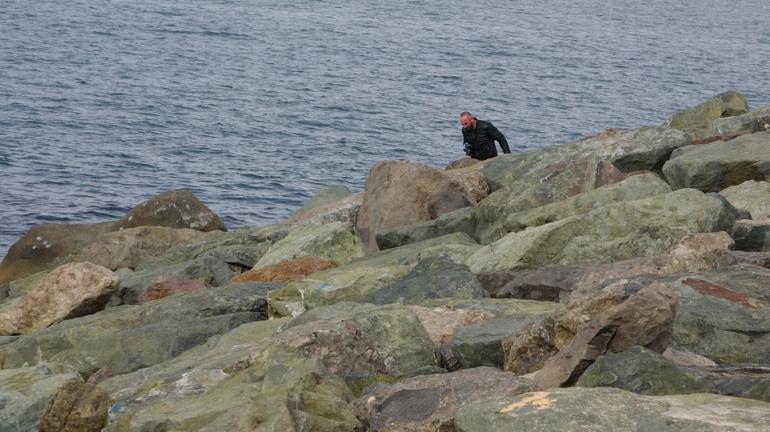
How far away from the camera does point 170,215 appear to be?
32.2 m

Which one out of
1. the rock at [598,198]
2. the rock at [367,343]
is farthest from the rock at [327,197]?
the rock at [367,343]

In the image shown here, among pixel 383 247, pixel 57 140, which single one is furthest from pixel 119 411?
pixel 57 140

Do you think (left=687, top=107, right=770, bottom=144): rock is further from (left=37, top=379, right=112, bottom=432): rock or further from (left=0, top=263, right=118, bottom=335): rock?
(left=37, top=379, right=112, bottom=432): rock

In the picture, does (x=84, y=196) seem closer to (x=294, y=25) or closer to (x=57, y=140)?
(x=57, y=140)

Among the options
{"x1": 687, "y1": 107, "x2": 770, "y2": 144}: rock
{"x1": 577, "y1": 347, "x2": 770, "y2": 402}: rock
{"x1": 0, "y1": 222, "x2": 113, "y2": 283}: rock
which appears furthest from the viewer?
{"x1": 0, "y1": 222, "x2": 113, "y2": 283}: rock

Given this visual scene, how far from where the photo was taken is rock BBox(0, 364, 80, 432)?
12578 mm

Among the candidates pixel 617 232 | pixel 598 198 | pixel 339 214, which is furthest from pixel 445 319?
pixel 339 214

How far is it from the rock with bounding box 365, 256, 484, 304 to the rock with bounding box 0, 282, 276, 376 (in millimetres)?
2162

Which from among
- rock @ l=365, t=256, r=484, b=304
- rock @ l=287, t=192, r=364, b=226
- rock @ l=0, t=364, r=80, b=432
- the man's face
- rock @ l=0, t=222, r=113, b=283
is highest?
rock @ l=365, t=256, r=484, b=304

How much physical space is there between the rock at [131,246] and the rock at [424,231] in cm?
755

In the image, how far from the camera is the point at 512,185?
23859mm

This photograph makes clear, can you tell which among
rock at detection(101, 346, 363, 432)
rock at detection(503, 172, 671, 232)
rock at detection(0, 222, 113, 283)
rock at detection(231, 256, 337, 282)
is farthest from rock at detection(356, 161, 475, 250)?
rock at detection(101, 346, 363, 432)

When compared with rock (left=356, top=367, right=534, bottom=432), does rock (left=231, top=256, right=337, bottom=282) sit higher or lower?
lower

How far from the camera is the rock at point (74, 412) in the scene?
39.6 feet
